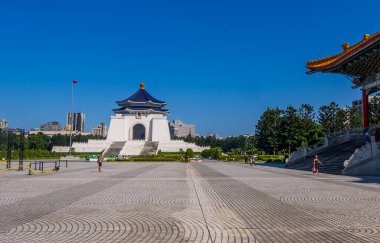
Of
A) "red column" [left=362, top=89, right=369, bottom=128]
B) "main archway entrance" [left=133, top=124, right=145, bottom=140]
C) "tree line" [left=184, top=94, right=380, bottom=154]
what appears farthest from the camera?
"main archway entrance" [left=133, top=124, right=145, bottom=140]

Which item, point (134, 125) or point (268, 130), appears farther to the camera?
point (134, 125)

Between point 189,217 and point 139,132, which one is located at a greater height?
point 139,132

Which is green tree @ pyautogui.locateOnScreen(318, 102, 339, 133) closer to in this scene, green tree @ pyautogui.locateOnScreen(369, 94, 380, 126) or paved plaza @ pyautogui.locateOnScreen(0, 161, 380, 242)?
green tree @ pyautogui.locateOnScreen(369, 94, 380, 126)

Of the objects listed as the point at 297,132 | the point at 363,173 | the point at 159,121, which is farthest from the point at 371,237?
the point at 159,121

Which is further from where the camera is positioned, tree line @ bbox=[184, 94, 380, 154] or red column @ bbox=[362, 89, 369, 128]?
tree line @ bbox=[184, 94, 380, 154]

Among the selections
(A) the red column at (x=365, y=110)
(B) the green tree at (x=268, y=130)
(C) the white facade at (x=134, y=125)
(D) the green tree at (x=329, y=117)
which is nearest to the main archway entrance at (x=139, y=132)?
(C) the white facade at (x=134, y=125)

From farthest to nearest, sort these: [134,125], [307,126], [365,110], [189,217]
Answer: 1. [134,125]
2. [307,126]
3. [365,110]
4. [189,217]

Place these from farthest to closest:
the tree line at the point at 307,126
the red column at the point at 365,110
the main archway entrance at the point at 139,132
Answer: the main archway entrance at the point at 139,132
the tree line at the point at 307,126
the red column at the point at 365,110

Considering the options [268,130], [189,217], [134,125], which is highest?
[134,125]

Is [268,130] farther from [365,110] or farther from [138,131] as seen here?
[138,131]

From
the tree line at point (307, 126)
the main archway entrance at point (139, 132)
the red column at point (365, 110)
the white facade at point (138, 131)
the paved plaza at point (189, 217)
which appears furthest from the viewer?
the main archway entrance at point (139, 132)

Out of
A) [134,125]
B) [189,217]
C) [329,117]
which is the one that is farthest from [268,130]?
[189,217]

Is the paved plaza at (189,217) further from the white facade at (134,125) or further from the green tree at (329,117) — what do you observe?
the white facade at (134,125)

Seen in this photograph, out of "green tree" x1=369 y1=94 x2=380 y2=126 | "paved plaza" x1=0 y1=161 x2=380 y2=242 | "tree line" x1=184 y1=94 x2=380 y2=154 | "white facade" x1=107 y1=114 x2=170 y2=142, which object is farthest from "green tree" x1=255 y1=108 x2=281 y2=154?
"paved plaza" x1=0 y1=161 x2=380 y2=242
